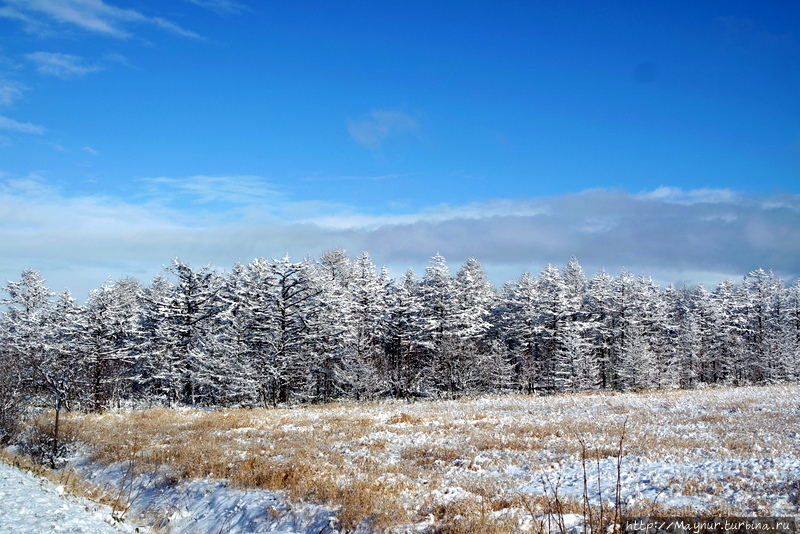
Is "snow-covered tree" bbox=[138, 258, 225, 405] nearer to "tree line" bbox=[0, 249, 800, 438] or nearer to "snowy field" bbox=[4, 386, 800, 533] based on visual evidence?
"tree line" bbox=[0, 249, 800, 438]

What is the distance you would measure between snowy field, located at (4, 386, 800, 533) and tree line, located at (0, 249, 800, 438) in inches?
346

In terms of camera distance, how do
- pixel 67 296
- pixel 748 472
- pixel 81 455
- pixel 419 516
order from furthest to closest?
pixel 67 296, pixel 81 455, pixel 748 472, pixel 419 516

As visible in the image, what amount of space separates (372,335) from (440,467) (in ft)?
109

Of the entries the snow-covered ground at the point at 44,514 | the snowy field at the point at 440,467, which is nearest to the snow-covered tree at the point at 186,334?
the snowy field at the point at 440,467

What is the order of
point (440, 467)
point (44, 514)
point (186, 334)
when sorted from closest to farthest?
1. point (44, 514)
2. point (440, 467)
3. point (186, 334)

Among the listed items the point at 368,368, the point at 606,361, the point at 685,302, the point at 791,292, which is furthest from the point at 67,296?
the point at 791,292

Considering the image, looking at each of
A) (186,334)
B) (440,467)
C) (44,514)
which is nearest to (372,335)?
(186,334)

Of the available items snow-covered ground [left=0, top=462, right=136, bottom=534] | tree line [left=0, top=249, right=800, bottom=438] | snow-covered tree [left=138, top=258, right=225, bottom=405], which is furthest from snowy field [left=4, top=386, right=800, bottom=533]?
snow-covered tree [left=138, top=258, right=225, bottom=405]

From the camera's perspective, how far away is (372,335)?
4619cm

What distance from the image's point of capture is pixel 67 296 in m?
53.0

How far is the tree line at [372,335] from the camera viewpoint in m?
37.6

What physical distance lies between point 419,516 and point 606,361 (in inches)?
2013

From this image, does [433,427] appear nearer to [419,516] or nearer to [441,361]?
[419,516]

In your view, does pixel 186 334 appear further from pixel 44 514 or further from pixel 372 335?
pixel 44 514
